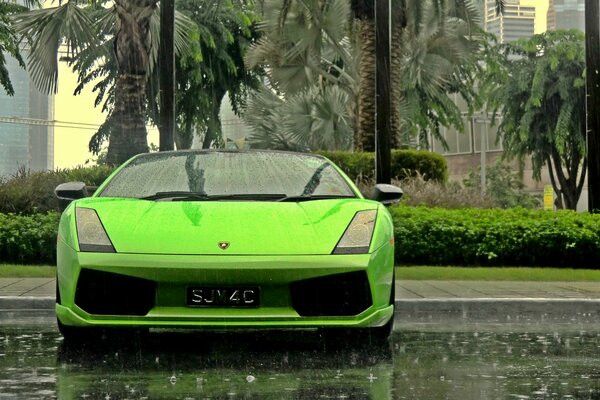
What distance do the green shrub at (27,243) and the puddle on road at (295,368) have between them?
6.77 m

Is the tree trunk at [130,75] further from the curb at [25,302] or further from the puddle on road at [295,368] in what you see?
the puddle on road at [295,368]

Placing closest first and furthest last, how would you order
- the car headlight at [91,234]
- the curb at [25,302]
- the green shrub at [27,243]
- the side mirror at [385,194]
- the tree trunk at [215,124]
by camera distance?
1. the car headlight at [91,234]
2. the side mirror at [385,194]
3. the curb at [25,302]
4. the green shrub at [27,243]
5. the tree trunk at [215,124]

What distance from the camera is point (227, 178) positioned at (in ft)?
24.8

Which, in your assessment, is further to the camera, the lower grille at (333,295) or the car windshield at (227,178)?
the car windshield at (227,178)

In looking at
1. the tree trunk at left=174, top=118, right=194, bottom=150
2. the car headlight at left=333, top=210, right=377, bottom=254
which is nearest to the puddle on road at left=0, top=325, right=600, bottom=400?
the car headlight at left=333, top=210, right=377, bottom=254

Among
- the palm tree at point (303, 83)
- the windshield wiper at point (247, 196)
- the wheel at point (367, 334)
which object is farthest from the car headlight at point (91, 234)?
the palm tree at point (303, 83)

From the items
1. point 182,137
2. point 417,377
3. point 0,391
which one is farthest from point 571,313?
point 182,137

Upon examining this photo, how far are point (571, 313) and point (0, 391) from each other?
650cm

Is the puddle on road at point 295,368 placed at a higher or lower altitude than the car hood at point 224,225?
lower

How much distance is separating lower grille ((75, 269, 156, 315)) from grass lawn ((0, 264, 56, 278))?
683cm

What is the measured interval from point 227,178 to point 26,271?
6627 millimetres

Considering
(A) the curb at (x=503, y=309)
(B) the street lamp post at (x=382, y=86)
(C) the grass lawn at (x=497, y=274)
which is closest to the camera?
Result: (A) the curb at (x=503, y=309)

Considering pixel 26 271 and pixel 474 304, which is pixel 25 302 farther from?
pixel 474 304

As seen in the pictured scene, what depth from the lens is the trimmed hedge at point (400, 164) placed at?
22234mm
